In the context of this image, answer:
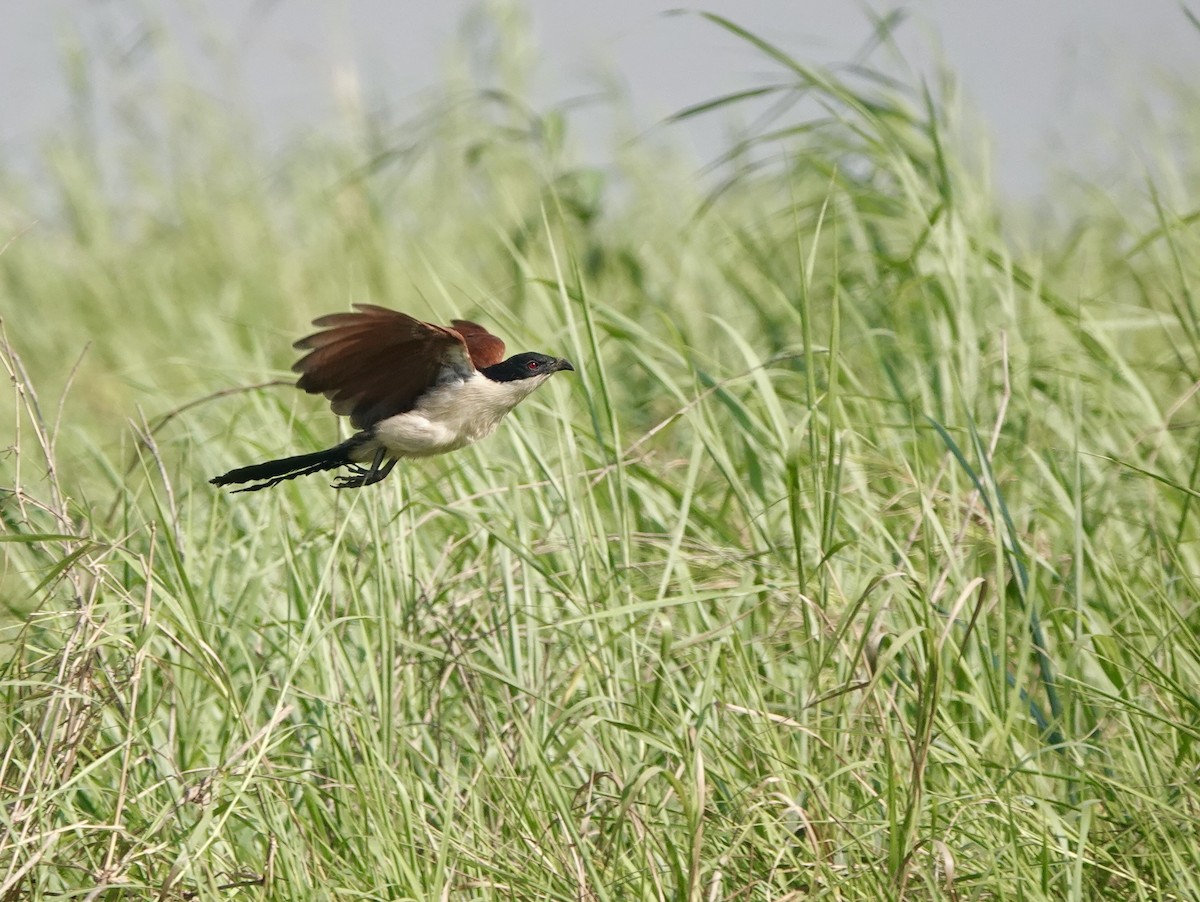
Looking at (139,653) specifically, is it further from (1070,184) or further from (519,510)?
(1070,184)

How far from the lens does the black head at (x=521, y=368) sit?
224 cm

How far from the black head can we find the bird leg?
0.21m

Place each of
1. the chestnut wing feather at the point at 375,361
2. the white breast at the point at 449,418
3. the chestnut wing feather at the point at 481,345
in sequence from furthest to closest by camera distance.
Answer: the chestnut wing feather at the point at 481,345 → the white breast at the point at 449,418 → the chestnut wing feather at the point at 375,361


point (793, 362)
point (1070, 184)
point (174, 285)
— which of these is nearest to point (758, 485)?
point (793, 362)

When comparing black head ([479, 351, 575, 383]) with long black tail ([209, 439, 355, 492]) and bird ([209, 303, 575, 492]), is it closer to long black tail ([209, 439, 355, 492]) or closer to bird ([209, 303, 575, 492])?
bird ([209, 303, 575, 492])

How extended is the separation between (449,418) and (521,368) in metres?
0.17

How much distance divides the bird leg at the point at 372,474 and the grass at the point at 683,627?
0.32 ft

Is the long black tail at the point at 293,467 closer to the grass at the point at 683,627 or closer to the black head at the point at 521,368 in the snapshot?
the grass at the point at 683,627

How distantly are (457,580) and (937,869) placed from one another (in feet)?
3.39

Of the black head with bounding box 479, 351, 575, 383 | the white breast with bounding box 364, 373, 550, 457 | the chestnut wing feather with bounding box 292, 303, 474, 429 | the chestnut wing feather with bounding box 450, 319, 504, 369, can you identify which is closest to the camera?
the chestnut wing feather with bounding box 292, 303, 474, 429

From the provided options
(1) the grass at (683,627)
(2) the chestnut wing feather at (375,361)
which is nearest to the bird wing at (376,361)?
(2) the chestnut wing feather at (375,361)

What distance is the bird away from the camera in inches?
82.1

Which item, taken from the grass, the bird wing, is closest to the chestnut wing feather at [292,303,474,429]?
the bird wing

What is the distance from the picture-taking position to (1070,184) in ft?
19.7
